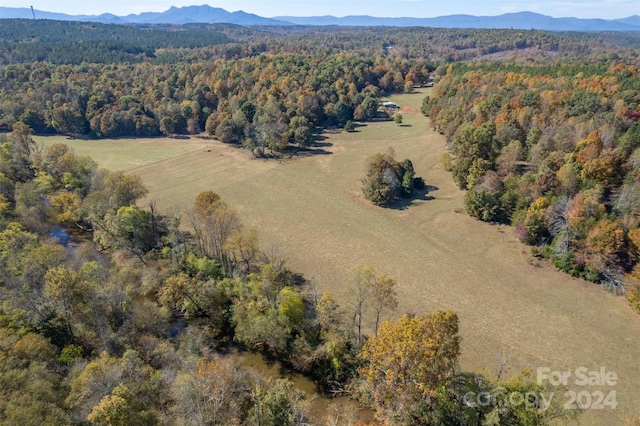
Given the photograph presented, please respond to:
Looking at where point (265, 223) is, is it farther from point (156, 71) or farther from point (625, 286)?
point (156, 71)

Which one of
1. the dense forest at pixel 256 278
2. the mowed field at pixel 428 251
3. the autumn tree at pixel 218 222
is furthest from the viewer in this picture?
the autumn tree at pixel 218 222

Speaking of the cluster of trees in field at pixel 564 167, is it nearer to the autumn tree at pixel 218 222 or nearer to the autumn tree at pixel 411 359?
the autumn tree at pixel 411 359

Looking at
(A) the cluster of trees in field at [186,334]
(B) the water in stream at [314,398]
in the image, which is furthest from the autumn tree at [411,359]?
(B) the water in stream at [314,398]

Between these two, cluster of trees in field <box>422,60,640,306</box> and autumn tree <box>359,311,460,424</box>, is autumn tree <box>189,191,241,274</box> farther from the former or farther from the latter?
cluster of trees in field <box>422,60,640,306</box>

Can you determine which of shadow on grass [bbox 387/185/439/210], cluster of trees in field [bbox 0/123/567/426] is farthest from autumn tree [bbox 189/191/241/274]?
shadow on grass [bbox 387/185/439/210]

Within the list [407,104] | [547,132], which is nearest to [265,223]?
[547,132]

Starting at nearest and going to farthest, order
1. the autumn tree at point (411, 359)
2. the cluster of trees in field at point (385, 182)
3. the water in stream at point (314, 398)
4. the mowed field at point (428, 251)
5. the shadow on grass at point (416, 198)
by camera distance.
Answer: the autumn tree at point (411, 359), the water in stream at point (314, 398), the mowed field at point (428, 251), the cluster of trees in field at point (385, 182), the shadow on grass at point (416, 198)
